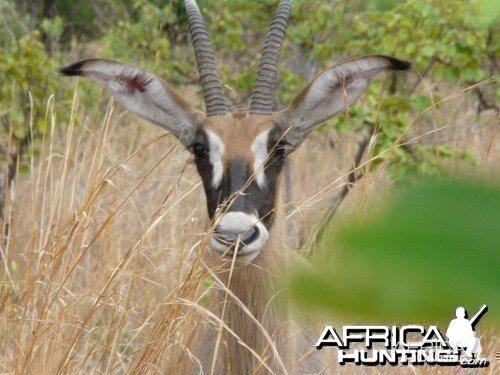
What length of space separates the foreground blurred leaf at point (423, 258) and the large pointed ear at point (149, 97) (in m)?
3.86

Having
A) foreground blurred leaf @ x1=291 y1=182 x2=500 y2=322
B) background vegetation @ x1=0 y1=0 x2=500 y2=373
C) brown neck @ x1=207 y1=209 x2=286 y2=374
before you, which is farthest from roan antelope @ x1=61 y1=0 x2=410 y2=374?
foreground blurred leaf @ x1=291 y1=182 x2=500 y2=322

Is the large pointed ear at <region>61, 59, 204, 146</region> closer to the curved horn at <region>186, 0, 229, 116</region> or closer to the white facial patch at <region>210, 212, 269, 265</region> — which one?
the curved horn at <region>186, 0, 229, 116</region>

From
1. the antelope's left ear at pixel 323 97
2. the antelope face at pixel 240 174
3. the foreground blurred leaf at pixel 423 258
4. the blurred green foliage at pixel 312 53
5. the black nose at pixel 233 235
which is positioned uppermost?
the blurred green foliage at pixel 312 53

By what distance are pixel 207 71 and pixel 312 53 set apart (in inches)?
115

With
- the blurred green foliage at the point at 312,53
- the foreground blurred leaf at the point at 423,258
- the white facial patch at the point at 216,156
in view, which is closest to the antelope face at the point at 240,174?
the white facial patch at the point at 216,156

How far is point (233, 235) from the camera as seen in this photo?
11.3 ft

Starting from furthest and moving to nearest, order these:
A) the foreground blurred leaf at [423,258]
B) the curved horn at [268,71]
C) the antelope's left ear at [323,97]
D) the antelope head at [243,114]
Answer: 1. the curved horn at [268,71]
2. the antelope's left ear at [323,97]
3. the antelope head at [243,114]
4. the foreground blurred leaf at [423,258]

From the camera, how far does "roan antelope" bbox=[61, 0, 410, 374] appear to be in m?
3.58

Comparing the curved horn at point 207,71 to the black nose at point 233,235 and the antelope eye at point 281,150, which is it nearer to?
the antelope eye at point 281,150

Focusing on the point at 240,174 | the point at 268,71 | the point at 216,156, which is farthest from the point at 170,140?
the point at 240,174

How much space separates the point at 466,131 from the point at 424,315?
6.49 m

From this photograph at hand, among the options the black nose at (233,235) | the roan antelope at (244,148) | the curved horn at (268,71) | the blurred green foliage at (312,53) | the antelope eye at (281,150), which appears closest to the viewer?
the black nose at (233,235)

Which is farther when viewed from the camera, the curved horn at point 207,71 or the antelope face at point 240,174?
the curved horn at point 207,71

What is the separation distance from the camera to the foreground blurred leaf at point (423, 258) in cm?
43
